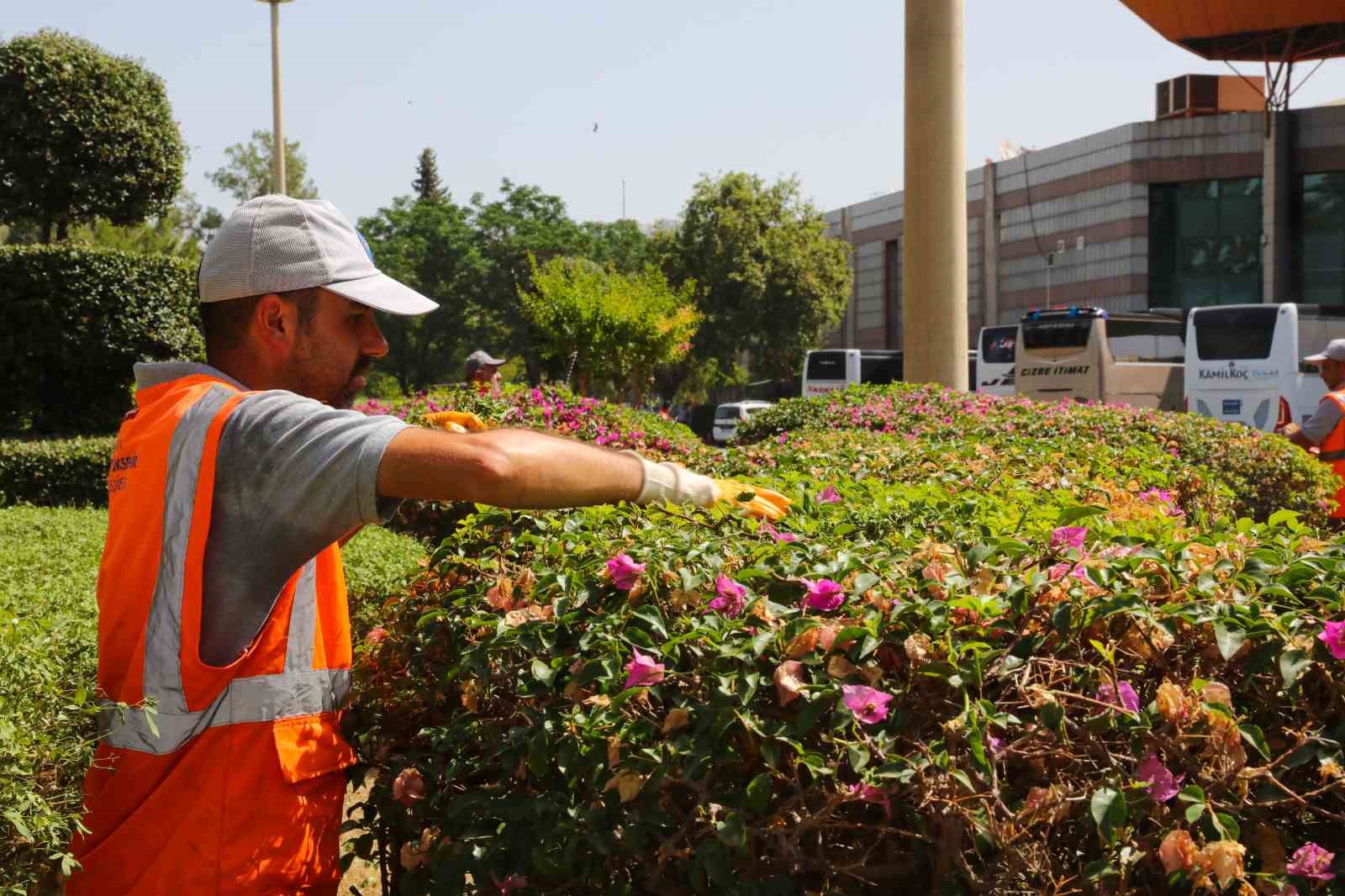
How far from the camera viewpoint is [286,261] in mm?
2219

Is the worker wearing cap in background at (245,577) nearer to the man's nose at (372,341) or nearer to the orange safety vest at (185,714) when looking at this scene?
the orange safety vest at (185,714)

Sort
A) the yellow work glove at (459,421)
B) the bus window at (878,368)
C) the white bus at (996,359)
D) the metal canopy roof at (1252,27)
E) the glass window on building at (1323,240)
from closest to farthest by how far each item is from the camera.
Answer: the yellow work glove at (459,421) → the white bus at (996,359) → the bus window at (878,368) → the metal canopy roof at (1252,27) → the glass window on building at (1323,240)

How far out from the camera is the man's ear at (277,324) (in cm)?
224

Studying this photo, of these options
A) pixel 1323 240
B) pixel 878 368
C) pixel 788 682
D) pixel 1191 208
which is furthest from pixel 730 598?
pixel 1191 208

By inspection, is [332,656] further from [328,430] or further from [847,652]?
[847,652]

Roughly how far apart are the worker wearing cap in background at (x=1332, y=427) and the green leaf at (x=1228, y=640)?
25.3 feet

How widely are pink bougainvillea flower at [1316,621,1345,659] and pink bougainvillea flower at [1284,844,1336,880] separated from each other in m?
0.27

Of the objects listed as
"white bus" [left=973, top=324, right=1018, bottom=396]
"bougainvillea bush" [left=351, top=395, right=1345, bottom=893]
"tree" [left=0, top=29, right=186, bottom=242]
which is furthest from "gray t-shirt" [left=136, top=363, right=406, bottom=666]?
"white bus" [left=973, top=324, right=1018, bottom=396]

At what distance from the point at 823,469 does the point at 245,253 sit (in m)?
2.56

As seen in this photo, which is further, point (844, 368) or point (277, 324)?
point (844, 368)

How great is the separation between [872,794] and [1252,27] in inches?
1889

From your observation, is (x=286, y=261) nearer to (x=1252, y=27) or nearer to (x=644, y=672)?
(x=644, y=672)

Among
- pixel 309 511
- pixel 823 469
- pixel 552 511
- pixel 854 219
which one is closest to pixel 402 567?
pixel 823 469

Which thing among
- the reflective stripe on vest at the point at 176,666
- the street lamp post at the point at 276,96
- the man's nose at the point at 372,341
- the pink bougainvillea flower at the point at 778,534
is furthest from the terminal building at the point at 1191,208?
the reflective stripe on vest at the point at 176,666
